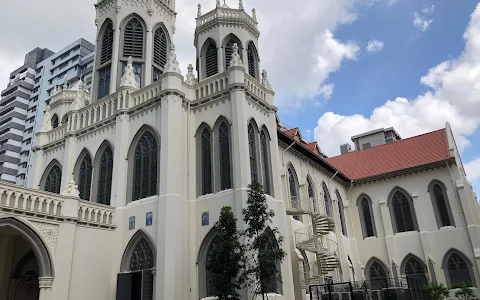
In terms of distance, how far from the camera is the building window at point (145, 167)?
18.9 meters

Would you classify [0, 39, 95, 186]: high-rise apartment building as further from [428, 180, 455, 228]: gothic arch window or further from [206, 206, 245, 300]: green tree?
[206, 206, 245, 300]: green tree

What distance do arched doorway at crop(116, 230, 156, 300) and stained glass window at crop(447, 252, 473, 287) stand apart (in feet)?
66.7

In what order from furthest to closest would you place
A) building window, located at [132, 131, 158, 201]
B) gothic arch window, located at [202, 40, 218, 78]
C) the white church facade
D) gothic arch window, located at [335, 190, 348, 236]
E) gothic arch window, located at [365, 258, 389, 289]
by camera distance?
gothic arch window, located at [335, 190, 348, 236]
gothic arch window, located at [365, 258, 389, 289]
gothic arch window, located at [202, 40, 218, 78]
building window, located at [132, 131, 158, 201]
the white church facade

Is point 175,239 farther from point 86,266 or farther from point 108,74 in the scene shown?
point 108,74

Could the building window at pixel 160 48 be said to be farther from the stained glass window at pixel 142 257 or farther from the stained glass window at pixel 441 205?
the stained glass window at pixel 441 205

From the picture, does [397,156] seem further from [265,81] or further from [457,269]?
[265,81]

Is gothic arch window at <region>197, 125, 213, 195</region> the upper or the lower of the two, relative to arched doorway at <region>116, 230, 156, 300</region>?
upper

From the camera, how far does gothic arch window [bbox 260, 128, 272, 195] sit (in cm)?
1909

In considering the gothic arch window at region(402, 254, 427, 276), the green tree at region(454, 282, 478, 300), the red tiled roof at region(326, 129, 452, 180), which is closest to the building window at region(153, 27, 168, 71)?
the red tiled roof at region(326, 129, 452, 180)

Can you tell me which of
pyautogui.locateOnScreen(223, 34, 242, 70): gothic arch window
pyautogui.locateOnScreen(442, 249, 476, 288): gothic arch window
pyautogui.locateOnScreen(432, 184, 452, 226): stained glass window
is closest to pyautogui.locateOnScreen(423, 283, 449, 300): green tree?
pyautogui.locateOnScreen(442, 249, 476, 288): gothic arch window

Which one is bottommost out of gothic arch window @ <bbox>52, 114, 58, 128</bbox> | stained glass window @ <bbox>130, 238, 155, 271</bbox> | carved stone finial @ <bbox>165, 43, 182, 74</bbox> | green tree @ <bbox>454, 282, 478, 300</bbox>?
green tree @ <bbox>454, 282, 478, 300</bbox>

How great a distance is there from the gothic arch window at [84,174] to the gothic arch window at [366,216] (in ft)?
67.3

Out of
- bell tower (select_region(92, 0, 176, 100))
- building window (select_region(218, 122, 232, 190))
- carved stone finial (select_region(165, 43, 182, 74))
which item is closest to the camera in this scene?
building window (select_region(218, 122, 232, 190))

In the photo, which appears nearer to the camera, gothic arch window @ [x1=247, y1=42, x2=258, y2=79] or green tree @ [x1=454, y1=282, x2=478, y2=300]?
gothic arch window @ [x1=247, y1=42, x2=258, y2=79]
